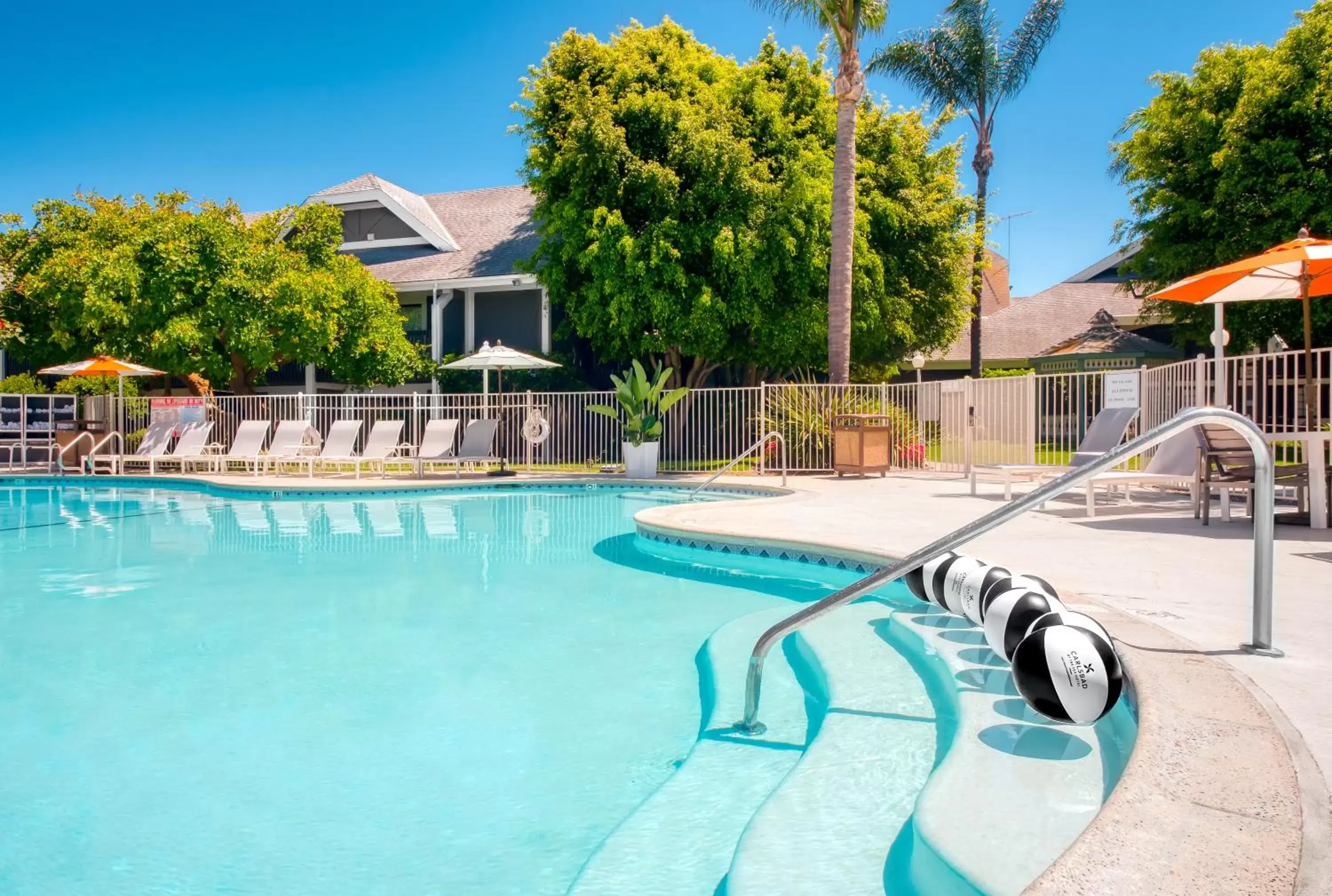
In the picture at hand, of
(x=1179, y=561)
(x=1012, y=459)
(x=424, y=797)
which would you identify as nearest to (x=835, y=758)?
(x=424, y=797)

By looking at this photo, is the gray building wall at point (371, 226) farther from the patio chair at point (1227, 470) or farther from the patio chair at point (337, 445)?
the patio chair at point (1227, 470)

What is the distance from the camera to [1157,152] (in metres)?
20.3

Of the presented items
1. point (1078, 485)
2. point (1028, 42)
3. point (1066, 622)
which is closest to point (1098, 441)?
point (1078, 485)

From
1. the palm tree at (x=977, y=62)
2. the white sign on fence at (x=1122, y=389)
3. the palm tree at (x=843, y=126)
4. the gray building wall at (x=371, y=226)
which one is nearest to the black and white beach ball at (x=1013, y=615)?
the white sign on fence at (x=1122, y=389)

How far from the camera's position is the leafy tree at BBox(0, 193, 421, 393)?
18.9m

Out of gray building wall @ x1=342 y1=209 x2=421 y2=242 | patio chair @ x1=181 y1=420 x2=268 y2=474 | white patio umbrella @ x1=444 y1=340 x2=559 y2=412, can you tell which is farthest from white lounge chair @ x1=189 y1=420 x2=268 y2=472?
gray building wall @ x1=342 y1=209 x2=421 y2=242

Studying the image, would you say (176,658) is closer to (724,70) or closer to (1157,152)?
(724,70)

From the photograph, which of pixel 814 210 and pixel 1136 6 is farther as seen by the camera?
pixel 1136 6

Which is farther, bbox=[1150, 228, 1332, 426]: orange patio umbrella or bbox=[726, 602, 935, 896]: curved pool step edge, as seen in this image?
bbox=[1150, 228, 1332, 426]: orange patio umbrella

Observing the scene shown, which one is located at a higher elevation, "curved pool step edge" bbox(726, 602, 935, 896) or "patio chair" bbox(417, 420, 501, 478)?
"patio chair" bbox(417, 420, 501, 478)

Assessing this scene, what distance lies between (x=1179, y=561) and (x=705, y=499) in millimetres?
8411

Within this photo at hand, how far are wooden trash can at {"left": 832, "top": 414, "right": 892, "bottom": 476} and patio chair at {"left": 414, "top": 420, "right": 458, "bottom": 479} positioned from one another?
6.97 m

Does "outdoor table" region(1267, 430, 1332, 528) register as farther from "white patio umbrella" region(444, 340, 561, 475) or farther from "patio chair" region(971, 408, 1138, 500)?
"white patio umbrella" region(444, 340, 561, 475)

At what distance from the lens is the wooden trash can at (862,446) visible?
1394 cm
